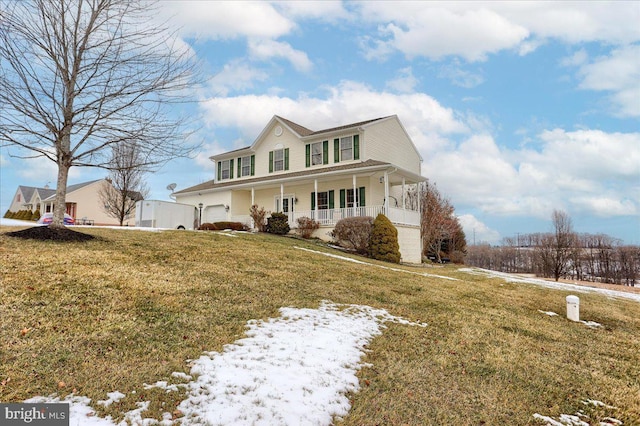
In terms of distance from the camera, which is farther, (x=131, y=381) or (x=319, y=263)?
(x=319, y=263)

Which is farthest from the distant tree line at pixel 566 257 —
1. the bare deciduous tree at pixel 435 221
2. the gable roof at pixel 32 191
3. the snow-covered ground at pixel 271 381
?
the gable roof at pixel 32 191

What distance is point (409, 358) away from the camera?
444cm

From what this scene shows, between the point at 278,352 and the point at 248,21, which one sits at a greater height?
the point at 248,21

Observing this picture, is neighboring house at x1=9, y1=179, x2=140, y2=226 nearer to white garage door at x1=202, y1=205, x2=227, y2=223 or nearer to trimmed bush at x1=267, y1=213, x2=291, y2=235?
white garage door at x1=202, y1=205, x2=227, y2=223

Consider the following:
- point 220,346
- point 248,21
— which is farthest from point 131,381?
point 248,21

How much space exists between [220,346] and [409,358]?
2325 millimetres

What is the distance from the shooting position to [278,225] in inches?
741

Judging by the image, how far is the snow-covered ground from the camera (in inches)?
111

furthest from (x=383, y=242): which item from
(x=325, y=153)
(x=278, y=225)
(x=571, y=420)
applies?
(x=571, y=420)

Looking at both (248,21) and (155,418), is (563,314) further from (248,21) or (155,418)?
(248,21)

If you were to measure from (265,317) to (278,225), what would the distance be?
45.0ft

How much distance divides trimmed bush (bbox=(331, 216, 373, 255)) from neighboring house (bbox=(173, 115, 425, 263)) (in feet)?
4.20

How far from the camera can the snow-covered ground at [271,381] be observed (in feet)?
9.24

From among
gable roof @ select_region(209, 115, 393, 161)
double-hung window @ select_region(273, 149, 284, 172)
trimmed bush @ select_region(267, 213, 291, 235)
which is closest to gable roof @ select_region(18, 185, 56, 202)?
gable roof @ select_region(209, 115, 393, 161)
